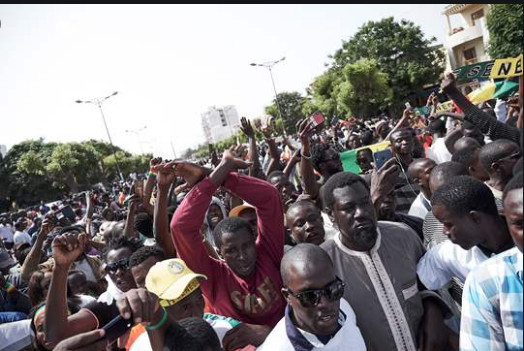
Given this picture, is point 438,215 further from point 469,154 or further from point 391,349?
point 469,154

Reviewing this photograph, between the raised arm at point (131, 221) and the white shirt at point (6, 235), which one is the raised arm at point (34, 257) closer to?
the raised arm at point (131, 221)

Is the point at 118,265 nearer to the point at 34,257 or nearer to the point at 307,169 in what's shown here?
the point at 307,169

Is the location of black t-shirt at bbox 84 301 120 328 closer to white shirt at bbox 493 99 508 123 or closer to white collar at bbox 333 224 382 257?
white collar at bbox 333 224 382 257

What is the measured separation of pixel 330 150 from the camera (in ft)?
16.8

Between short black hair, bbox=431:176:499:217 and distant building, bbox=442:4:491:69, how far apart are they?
39694 millimetres

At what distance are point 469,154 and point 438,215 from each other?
6.80 ft

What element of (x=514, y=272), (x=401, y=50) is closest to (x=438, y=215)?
(x=514, y=272)

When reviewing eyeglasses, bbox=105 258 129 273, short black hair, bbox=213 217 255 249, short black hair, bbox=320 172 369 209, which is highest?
short black hair, bbox=320 172 369 209

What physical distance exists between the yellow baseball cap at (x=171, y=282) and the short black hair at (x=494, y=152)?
2.36 meters

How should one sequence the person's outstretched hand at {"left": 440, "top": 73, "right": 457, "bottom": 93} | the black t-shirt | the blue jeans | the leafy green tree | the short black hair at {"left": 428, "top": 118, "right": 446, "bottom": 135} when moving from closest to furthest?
the black t-shirt, the person's outstretched hand at {"left": 440, "top": 73, "right": 457, "bottom": 93}, the blue jeans, the short black hair at {"left": 428, "top": 118, "right": 446, "bottom": 135}, the leafy green tree

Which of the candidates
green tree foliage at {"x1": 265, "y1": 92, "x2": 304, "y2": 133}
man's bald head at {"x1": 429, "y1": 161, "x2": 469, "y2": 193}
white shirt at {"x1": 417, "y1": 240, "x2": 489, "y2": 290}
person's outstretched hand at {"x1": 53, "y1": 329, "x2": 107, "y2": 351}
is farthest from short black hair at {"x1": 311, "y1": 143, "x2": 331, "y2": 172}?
green tree foliage at {"x1": 265, "y1": 92, "x2": 304, "y2": 133}

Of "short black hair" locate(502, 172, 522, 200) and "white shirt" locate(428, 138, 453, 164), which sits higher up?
"short black hair" locate(502, 172, 522, 200)

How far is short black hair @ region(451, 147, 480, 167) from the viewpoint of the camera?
3.84 meters

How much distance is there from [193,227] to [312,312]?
39.0 inches
